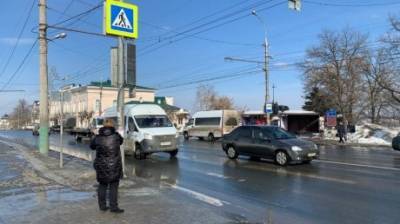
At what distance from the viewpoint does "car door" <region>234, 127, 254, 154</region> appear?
1866cm

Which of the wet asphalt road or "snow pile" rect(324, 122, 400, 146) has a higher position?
"snow pile" rect(324, 122, 400, 146)

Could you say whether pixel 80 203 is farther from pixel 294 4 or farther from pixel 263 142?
pixel 294 4

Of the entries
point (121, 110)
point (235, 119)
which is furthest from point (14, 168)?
point (235, 119)

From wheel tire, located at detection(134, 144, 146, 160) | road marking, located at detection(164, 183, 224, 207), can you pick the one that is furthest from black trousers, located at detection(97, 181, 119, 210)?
wheel tire, located at detection(134, 144, 146, 160)

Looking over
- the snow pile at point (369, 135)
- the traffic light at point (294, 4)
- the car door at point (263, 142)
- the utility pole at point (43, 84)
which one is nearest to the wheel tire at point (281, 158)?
the car door at point (263, 142)

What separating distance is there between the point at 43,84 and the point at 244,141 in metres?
10.1

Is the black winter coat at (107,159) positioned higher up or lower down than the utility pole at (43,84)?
lower down

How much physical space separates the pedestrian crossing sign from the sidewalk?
12.8ft

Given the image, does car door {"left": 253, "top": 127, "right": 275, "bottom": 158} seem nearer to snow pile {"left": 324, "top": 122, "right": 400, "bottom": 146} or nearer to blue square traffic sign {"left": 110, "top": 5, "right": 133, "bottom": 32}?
blue square traffic sign {"left": 110, "top": 5, "right": 133, "bottom": 32}

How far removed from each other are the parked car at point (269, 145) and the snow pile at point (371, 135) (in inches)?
823

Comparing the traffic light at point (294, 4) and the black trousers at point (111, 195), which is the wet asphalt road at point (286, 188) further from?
the traffic light at point (294, 4)

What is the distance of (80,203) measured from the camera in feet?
29.6

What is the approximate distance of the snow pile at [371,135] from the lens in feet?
125

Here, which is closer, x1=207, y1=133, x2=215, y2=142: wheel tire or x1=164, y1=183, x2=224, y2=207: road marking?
x1=164, y1=183, x2=224, y2=207: road marking
